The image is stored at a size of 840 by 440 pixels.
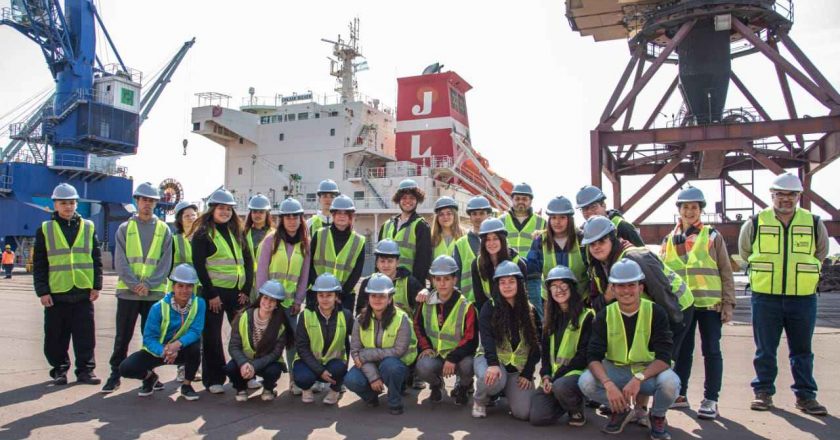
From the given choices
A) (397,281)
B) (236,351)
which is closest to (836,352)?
(397,281)

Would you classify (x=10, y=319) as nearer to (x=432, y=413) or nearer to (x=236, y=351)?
(x=236, y=351)

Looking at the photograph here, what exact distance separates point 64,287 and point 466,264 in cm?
366

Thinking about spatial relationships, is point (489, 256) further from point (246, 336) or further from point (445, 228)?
point (246, 336)

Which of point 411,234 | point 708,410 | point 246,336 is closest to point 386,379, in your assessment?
point 246,336

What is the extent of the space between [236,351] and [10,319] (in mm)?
7108

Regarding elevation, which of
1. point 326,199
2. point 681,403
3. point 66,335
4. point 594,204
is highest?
point 326,199

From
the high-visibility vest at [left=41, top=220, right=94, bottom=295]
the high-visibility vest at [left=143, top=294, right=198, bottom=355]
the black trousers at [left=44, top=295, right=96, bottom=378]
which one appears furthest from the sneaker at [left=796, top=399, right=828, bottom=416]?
the high-visibility vest at [left=41, top=220, right=94, bottom=295]

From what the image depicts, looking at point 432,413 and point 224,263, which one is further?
point 224,263

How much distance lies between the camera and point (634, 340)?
400 cm

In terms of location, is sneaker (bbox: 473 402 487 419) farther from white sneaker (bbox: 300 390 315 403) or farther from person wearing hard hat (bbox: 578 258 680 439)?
white sneaker (bbox: 300 390 315 403)

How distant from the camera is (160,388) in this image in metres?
5.21

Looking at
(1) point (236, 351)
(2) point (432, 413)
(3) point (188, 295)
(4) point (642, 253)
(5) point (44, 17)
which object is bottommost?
(2) point (432, 413)

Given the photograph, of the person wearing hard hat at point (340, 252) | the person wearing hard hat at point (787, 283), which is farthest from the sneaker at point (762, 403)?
the person wearing hard hat at point (340, 252)

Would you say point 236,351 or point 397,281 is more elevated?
point 397,281
